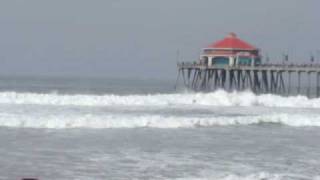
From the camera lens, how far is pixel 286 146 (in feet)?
79.4

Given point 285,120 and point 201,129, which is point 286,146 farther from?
point 285,120

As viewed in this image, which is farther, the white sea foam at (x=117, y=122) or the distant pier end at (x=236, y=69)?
the distant pier end at (x=236, y=69)

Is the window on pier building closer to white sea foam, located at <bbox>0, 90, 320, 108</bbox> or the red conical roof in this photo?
the red conical roof

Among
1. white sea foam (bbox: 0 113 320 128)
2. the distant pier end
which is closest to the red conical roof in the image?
the distant pier end

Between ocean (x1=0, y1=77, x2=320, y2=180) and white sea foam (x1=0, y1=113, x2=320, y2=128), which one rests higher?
white sea foam (x1=0, y1=113, x2=320, y2=128)

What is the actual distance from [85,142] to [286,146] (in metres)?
6.35

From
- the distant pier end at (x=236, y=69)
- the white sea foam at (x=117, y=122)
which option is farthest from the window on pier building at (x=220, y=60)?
the white sea foam at (x=117, y=122)

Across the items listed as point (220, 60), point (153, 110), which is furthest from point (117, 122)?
point (220, 60)

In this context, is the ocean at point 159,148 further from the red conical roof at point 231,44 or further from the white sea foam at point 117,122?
the red conical roof at point 231,44

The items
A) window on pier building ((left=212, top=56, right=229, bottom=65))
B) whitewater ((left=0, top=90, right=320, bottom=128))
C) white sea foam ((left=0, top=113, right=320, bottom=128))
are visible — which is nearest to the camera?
white sea foam ((left=0, top=113, right=320, bottom=128))

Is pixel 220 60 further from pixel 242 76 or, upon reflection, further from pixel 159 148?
pixel 159 148

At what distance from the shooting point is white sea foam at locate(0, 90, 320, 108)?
47750 mm

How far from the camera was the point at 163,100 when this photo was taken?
51062 millimetres

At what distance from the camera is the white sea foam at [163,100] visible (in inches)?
1880
